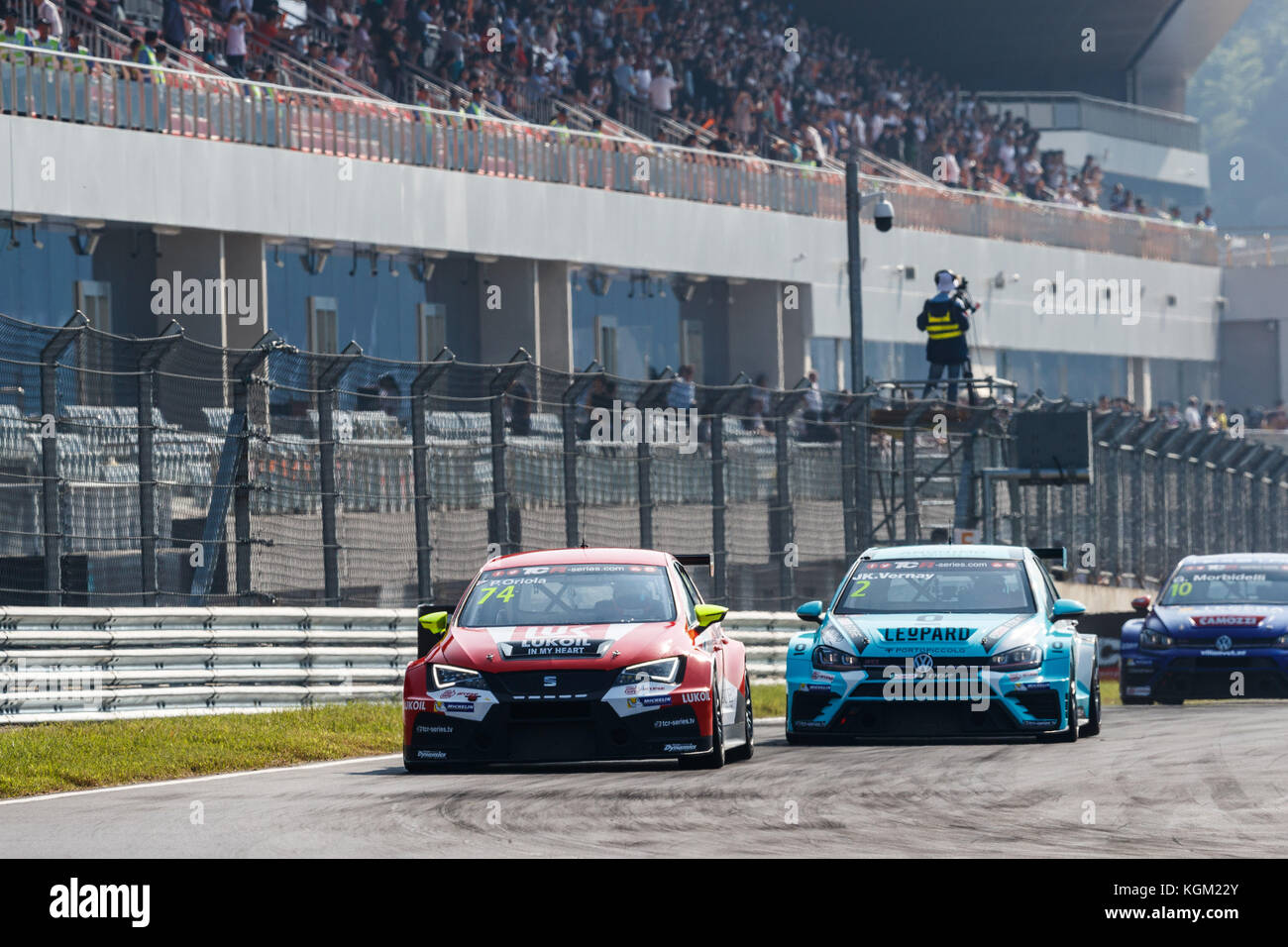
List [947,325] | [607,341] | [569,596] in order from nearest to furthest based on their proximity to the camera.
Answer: [569,596]
[947,325]
[607,341]

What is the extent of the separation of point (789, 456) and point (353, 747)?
895cm

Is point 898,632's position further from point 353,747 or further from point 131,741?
point 131,741

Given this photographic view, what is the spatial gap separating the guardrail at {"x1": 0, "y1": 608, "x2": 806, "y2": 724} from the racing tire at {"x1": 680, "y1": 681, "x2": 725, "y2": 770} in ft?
14.0

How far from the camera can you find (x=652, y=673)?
13.7 meters

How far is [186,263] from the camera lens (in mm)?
32688

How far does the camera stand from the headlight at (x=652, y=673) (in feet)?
44.7

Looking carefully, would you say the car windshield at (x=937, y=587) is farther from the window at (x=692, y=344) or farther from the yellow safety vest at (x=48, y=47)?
the window at (x=692, y=344)

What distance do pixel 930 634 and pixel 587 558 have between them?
225cm

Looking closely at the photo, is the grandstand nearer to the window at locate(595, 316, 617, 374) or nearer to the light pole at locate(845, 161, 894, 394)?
the window at locate(595, 316, 617, 374)

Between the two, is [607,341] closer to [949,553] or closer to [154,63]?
[154,63]

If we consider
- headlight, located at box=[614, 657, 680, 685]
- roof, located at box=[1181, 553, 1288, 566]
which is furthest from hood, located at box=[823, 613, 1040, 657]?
roof, located at box=[1181, 553, 1288, 566]

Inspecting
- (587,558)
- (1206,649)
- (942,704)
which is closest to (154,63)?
(1206,649)
